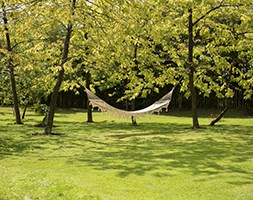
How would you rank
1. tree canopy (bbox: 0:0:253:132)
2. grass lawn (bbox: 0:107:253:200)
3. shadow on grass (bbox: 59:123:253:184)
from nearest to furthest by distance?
1. grass lawn (bbox: 0:107:253:200)
2. shadow on grass (bbox: 59:123:253:184)
3. tree canopy (bbox: 0:0:253:132)

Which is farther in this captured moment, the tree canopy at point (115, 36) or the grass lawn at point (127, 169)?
the tree canopy at point (115, 36)

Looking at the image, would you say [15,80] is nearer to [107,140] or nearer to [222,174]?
[107,140]

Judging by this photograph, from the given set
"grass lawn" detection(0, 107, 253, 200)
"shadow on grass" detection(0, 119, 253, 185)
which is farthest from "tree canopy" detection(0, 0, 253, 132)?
"grass lawn" detection(0, 107, 253, 200)

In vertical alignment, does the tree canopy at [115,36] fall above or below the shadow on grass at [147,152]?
above

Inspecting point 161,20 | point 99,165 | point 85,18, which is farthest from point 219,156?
point 161,20

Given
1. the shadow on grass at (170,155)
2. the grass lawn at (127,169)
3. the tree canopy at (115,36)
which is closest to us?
the grass lawn at (127,169)

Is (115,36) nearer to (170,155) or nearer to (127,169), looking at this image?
(170,155)

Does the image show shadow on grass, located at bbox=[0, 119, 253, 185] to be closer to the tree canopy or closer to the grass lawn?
the grass lawn

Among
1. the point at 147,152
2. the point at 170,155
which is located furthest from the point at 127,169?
the point at 147,152

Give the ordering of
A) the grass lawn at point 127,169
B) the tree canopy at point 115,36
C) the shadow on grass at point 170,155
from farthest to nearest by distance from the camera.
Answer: the tree canopy at point 115,36, the shadow on grass at point 170,155, the grass lawn at point 127,169

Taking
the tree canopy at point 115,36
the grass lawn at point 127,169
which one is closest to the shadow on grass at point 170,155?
the grass lawn at point 127,169

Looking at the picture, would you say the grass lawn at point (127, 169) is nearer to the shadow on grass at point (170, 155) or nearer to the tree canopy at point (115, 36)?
the shadow on grass at point (170, 155)

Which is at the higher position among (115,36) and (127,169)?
(115,36)

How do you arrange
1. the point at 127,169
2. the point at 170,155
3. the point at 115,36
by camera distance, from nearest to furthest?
the point at 127,169
the point at 170,155
the point at 115,36
